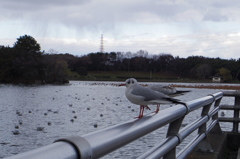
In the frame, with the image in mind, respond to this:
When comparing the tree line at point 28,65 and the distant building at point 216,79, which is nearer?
the tree line at point 28,65

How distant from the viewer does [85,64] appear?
12975 cm

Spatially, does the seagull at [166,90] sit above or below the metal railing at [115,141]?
above

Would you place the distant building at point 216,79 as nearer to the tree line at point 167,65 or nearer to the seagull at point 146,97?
the tree line at point 167,65

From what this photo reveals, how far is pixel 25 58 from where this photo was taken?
85688 mm

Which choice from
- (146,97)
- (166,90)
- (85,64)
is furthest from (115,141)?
(85,64)

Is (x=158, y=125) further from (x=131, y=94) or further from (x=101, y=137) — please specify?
(x=101, y=137)

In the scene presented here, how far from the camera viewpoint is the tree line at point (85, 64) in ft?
280

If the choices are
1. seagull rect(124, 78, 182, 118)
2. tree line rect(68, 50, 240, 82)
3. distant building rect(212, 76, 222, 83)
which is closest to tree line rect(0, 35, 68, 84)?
tree line rect(68, 50, 240, 82)

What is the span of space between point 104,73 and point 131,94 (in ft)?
422

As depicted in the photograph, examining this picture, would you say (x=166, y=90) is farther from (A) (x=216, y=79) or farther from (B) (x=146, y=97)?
(A) (x=216, y=79)

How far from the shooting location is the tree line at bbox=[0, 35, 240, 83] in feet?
280

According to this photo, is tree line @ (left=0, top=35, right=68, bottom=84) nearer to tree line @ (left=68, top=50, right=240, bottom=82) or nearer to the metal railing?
tree line @ (left=68, top=50, right=240, bottom=82)

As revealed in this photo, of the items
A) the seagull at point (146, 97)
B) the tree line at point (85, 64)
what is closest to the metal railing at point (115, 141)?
the seagull at point (146, 97)

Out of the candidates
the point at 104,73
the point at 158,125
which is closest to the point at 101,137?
the point at 158,125
